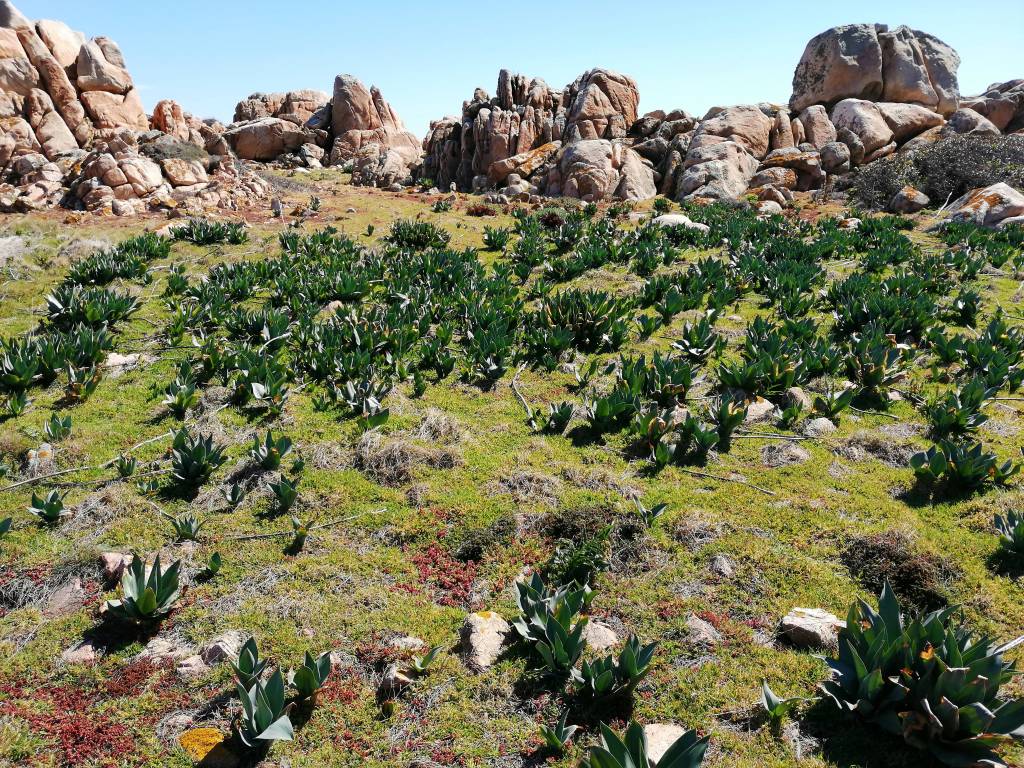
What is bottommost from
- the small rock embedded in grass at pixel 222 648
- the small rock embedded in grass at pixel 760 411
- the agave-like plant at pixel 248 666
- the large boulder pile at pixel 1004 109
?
the small rock embedded in grass at pixel 222 648

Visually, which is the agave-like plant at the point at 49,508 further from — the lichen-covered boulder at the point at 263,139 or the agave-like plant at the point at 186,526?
the lichen-covered boulder at the point at 263,139

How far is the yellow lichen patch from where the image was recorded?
12.0ft

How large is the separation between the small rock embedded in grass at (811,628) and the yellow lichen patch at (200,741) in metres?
3.91

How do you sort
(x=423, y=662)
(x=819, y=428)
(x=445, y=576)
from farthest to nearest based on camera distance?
(x=819, y=428)
(x=445, y=576)
(x=423, y=662)

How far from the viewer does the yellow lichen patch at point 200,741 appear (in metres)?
3.67

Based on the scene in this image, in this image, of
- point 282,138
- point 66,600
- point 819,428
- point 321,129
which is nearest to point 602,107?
point 321,129

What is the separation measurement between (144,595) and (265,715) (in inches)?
63.2

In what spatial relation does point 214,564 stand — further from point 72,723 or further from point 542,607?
point 542,607

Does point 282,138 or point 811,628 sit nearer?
point 811,628

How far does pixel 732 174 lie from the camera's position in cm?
2927

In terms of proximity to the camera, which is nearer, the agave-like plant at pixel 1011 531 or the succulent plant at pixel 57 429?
the agave-like plant at pixel 1011 531

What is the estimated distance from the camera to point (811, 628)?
169 inches

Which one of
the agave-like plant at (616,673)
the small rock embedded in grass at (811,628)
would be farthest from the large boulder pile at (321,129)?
the agave-like plant at (616,673)

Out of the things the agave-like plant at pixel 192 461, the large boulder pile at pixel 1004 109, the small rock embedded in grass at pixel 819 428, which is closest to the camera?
the agave-like plant at pixel 192 461
